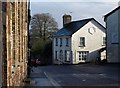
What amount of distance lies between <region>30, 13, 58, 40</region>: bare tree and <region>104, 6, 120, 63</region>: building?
24645mm

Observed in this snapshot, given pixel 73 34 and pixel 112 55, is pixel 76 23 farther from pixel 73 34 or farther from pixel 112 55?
pixel 112 55

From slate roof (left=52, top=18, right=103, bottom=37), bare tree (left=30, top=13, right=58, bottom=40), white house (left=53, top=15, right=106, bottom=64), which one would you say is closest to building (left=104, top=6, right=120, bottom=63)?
white house (left=53, top=15, right=106, bottom=64)

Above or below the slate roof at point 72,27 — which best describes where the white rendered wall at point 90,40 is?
below

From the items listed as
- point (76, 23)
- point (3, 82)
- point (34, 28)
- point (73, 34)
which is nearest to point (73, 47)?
point (73, 34)

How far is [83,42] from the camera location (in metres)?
63.5

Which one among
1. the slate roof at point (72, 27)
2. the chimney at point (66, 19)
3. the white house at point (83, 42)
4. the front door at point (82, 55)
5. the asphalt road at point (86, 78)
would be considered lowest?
the asphalt road at point (86, 78)

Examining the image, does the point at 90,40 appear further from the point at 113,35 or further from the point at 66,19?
the point at 113,35

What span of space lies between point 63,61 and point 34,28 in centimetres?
1437

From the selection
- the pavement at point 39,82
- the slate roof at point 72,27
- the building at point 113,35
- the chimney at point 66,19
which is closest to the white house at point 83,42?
the slate roof at point 72,27

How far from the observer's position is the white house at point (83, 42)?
62844 millimetres

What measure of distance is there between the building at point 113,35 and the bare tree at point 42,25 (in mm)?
24645

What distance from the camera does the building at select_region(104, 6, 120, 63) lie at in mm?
50250

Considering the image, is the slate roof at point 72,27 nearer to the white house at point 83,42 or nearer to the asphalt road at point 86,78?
the white house at point 83,42

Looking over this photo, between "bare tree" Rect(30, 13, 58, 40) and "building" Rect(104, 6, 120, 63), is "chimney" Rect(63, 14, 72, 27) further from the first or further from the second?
"building" Rect(104, 6, 120, 63)
